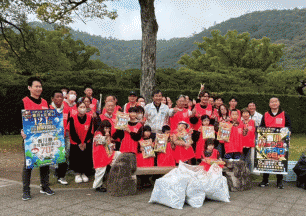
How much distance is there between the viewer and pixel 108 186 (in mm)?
5043

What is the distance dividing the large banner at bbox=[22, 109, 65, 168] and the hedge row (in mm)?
7831

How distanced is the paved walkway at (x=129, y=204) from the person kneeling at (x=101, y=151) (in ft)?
0.91

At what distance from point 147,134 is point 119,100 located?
9.34 meters

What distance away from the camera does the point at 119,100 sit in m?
14.6

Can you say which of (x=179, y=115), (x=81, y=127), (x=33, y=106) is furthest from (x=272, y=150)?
(x=33, y=106)

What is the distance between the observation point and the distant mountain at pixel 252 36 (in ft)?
200

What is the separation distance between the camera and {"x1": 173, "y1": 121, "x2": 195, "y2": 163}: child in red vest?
564cm

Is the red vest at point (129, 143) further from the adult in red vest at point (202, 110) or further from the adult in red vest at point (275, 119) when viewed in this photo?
the adult in red vest at point (275, 119)

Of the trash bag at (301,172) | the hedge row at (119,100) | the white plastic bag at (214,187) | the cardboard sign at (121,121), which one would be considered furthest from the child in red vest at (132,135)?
the hedge row at (119,100)

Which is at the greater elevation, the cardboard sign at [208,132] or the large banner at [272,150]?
the cardboard sign at [208,132]

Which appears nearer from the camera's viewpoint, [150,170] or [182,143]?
[150,170]

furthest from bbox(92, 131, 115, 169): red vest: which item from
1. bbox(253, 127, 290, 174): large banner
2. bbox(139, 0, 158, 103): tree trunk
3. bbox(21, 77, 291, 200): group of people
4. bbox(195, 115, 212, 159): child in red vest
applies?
bbox(139, 0, 158, 103): tree trunk

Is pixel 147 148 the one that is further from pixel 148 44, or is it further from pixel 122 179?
pixel 148 44

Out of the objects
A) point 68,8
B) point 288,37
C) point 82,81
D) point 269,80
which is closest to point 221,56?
point 269,80
